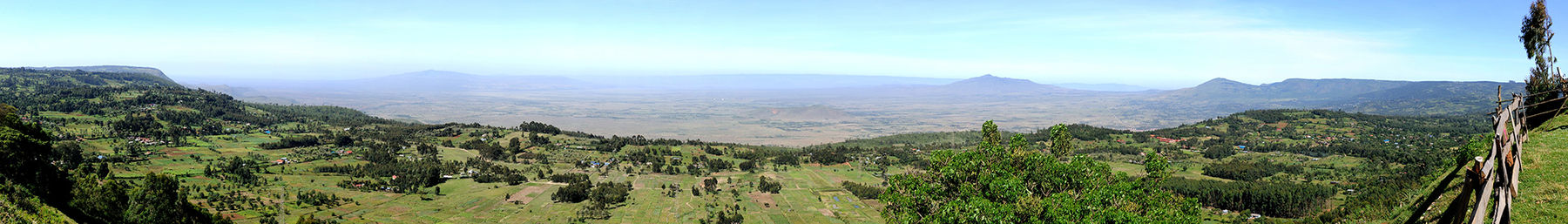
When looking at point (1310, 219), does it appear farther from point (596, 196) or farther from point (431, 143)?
point (431, 143)

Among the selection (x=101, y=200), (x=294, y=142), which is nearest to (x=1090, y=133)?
(x=101, y=200)

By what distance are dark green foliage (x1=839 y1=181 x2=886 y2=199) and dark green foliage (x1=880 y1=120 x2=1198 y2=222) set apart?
205 feet

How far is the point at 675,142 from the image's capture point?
13850 centimetres

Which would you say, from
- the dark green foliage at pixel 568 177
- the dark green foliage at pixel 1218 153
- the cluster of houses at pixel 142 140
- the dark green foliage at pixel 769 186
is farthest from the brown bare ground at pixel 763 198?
the cluster of houses at pixel 142 140

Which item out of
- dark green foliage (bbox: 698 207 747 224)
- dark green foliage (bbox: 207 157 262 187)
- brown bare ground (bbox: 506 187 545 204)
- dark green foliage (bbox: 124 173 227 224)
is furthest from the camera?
brown bare ground (bbox: 506 187 545 204)

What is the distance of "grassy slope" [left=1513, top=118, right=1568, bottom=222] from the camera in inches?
362

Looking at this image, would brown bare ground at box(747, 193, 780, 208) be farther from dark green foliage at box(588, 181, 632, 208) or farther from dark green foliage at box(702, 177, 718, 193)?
dark green foliage at box(588, 181, 632, 208)

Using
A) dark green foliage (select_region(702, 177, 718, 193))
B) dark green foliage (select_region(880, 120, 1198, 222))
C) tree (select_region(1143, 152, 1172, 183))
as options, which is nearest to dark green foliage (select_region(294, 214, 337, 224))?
dark green foliage (select_region(702, 177, 718, 193))

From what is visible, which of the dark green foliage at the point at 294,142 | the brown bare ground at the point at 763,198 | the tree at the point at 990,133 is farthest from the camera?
the dark green foliage at the point at 294,142

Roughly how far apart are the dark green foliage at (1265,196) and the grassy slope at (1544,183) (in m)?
58.1

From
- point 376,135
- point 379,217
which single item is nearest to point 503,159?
point 376,135

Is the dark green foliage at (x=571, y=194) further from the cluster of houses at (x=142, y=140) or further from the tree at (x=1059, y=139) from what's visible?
the cluster of houses at (x=142, y=140)

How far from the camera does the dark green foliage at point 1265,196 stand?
67562 mm

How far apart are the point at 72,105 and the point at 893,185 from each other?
16960 centimetres
